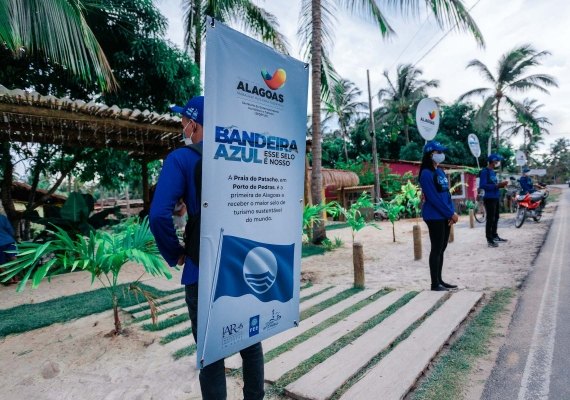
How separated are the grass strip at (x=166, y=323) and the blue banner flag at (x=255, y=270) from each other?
7.18 ft

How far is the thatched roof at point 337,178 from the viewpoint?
1767cm

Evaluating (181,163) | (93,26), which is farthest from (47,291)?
(93,26)

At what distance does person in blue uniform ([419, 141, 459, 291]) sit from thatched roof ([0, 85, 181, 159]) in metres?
4.56

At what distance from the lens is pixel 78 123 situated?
20.9 ft

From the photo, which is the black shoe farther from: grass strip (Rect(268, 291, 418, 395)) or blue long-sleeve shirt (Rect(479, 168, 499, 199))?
blue long-sleeve shirt (Rect(479, 168, 499, 199))

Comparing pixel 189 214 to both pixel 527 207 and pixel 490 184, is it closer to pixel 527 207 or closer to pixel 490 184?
pixel 490 184

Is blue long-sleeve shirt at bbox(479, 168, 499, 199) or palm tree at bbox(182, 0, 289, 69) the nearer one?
blue long-sleeve shirt at bbox(479, 168, 499, 199)

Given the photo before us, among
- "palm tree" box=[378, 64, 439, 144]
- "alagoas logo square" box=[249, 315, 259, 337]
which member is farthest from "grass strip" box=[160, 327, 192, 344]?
"palm tree" box=[378, 64, 439, 144]

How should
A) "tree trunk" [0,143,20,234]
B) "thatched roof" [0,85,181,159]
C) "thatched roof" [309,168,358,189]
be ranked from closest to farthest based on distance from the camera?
"thatched roof" [0,85,181,159]
"tree trunk" [0,143,20,234]
"thatched roof" [309,168,358,189]

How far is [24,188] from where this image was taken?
41.2 ft

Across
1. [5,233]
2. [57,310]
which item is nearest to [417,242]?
[57,310]

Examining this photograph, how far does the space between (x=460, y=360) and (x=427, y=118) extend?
4.20m

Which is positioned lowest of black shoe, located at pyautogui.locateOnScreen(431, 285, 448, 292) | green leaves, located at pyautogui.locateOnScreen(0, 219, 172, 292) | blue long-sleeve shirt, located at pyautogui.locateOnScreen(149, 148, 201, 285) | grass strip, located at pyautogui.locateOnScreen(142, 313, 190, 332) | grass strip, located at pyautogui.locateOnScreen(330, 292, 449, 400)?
grass strip, located at pyautogui.locateOnScreen(142, 313, 190, 332)

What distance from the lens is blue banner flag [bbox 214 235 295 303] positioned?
174 centimetres
